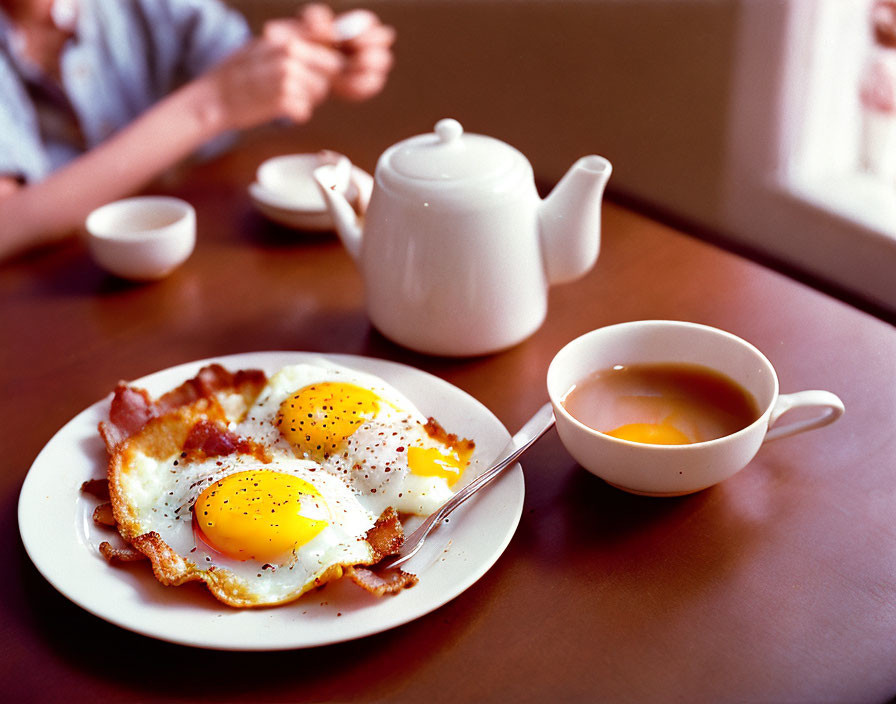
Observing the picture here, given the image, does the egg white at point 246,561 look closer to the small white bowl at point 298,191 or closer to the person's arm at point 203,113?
the small white bowl at point 298,191

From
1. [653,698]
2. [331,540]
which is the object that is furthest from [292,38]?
[653,698]

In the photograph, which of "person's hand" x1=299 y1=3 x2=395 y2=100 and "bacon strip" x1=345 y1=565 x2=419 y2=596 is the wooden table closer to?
"bacon strip" x1=345 y1=565 x2=419 y2=596

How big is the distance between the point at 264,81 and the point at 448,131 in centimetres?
82

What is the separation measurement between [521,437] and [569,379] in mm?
96

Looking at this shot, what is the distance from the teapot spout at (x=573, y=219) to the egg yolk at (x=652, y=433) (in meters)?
0.31

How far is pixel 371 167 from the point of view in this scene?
1.88 m

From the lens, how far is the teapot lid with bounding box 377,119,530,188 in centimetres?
122

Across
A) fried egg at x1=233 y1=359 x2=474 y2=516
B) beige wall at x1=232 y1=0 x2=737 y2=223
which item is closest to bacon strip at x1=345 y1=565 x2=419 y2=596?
fried egg at x1=233 y1=359 x2=474 y2=516

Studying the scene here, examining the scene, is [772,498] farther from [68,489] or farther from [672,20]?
[672,20]

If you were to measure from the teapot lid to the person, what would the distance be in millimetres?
751

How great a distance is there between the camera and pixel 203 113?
1938 mm

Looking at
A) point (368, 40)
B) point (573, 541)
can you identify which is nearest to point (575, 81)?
point (368, 40)

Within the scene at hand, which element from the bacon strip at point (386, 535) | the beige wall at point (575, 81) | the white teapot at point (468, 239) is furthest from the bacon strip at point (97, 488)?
the beige wall at point (575, 81)

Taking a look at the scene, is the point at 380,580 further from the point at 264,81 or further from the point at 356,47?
the point at 356,47
